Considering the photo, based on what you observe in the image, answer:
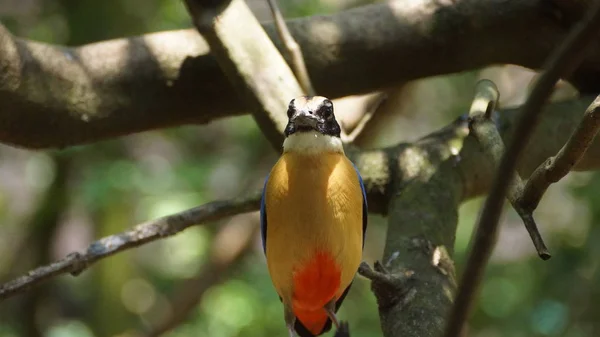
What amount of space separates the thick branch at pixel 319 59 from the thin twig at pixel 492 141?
0.52 meters

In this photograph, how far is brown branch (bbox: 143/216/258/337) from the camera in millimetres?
5152

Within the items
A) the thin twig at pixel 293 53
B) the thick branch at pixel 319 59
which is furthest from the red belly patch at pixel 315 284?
the thick branch at pixel 319 59

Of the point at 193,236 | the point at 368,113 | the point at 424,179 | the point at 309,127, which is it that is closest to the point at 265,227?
the point at 309,127

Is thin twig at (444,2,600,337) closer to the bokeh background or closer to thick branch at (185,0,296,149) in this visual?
thick branch at (185,0,296,149)

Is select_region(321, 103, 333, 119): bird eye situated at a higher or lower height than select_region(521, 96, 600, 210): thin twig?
lower

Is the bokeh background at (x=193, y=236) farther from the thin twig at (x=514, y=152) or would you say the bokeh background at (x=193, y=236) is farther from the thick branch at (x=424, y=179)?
the thin twig at (x=514, y=152)

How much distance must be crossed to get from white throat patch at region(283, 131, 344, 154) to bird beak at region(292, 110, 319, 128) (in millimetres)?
32

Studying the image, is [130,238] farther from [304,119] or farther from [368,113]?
[368,113]

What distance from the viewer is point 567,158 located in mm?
1928

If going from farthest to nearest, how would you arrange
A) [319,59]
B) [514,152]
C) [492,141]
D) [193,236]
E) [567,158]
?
[193,236] < [319,59] < [492,141] < [567,158] < [514,152]

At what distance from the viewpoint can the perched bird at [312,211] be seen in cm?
250

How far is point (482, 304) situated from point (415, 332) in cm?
341

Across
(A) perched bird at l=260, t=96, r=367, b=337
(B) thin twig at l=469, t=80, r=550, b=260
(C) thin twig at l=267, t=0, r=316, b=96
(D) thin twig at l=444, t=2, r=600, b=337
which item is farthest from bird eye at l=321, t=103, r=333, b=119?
(D) thin twig at l=444, t=2, r=600, b=337

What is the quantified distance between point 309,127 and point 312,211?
30 centimetres
